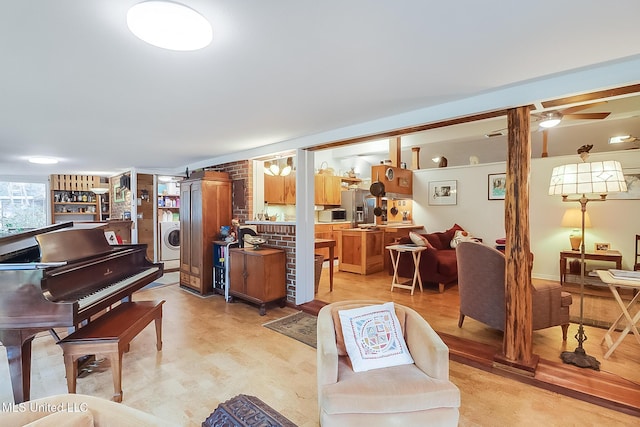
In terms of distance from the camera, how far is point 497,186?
5828 millimetres

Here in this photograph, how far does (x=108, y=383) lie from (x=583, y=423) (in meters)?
3.26

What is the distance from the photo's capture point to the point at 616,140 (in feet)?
16.7

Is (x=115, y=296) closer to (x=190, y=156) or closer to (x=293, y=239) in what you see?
(x=293, y=239)

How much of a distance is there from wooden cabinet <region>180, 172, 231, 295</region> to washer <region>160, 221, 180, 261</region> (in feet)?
7.07

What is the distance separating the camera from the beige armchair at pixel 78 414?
80 cm

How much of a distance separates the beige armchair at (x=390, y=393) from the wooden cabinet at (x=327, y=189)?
5.30 meters

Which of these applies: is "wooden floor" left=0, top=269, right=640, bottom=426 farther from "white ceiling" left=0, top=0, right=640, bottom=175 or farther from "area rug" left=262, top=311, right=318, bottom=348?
"white ceiling" left=0, top=0, right=640, bottom=175

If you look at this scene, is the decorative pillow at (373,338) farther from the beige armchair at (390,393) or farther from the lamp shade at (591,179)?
the lamp shade at (591,179)

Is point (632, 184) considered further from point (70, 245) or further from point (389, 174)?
point (70, 245)

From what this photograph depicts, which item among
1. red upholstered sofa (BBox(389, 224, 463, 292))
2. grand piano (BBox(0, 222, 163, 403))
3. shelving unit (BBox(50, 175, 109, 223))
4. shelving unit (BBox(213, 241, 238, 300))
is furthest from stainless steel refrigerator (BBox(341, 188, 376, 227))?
shelving unit (BBox(50, 175, 109, 223))

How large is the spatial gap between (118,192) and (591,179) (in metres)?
8.52

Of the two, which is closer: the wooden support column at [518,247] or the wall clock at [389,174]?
the wooden support column at [518,247]

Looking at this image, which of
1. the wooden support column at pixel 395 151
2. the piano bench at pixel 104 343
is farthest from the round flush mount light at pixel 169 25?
the wooden support column at pixel 395 151

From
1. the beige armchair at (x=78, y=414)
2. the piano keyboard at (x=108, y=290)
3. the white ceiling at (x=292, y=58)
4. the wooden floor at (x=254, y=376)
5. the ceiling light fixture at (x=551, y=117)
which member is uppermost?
the ceiling light fixture at (x=551, y=117)
